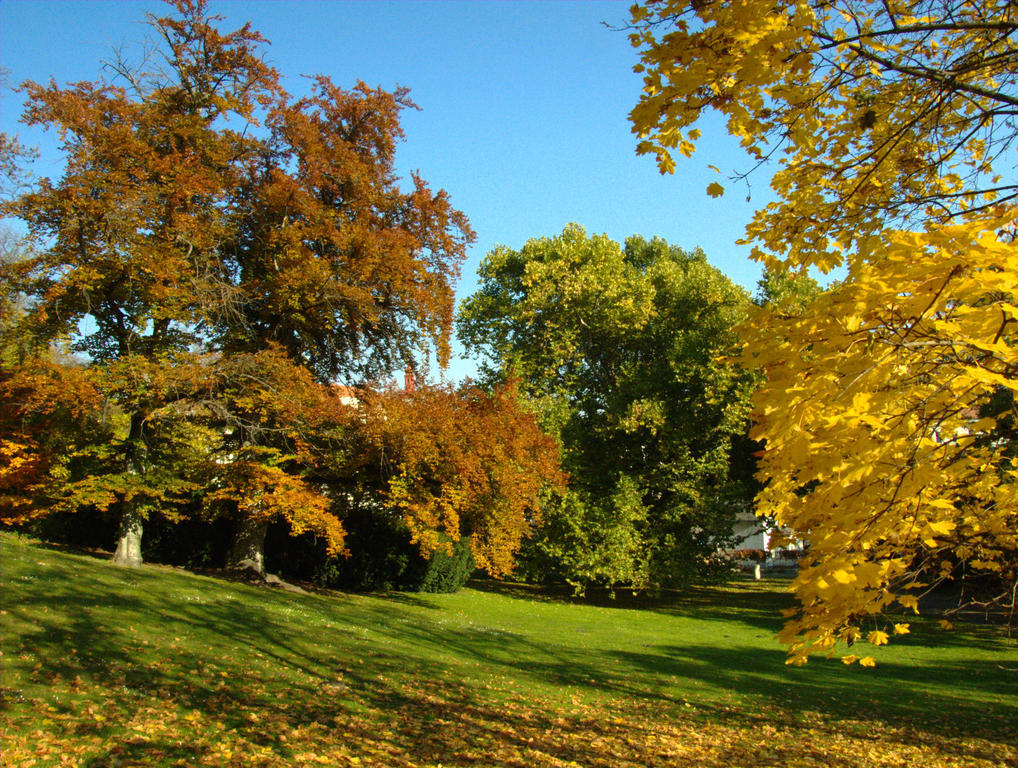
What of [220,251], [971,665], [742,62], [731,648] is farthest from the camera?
[220,251]

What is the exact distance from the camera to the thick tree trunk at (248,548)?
16.0 meters

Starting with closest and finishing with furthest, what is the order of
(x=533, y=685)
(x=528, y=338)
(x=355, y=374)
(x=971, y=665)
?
(x=533, y=685) → (x=971, y=665) → (x=355, y=374) → (x=528, y=338)

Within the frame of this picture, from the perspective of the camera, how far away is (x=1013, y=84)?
3.83 m

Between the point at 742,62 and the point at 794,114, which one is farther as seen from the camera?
the point at 794,114

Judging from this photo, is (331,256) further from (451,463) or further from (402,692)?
(402,692)

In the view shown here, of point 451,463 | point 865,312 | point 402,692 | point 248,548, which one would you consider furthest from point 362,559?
point 865,312

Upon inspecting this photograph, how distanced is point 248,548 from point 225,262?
284 inches

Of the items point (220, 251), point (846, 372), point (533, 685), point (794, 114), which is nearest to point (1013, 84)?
point (794, 114)

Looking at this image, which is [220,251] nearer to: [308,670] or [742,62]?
[308,670]

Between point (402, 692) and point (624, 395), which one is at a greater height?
point (624, 395)

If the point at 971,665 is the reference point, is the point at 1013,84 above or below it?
→ above

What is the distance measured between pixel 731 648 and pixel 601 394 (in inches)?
404

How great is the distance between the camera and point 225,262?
1552 centimetres

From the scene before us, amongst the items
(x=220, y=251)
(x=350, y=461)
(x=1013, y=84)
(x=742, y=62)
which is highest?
(x=220, y=251)
